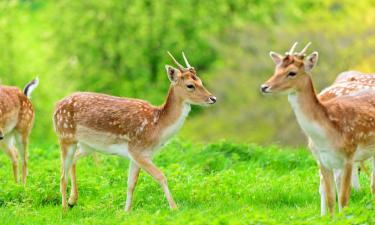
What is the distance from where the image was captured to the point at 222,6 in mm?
38875

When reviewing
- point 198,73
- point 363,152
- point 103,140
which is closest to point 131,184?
point 103,140

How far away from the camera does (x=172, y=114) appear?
10195 millimetres

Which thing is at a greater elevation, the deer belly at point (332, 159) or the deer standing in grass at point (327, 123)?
the deer standing in grass at point (327, 123)

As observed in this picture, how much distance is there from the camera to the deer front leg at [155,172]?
31.9 ft

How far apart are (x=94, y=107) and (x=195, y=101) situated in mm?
1159

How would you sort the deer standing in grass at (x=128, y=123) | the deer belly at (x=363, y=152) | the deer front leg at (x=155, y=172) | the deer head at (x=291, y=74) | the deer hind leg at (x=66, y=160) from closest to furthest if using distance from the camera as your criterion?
the deer head at (x=291, y=74), the deer belly at (x=363, y=152), the deer front leg at (x=155, y=172), the deer standing in grass at (x=128, y=123), the deer hind leg at (x=66, y=160)

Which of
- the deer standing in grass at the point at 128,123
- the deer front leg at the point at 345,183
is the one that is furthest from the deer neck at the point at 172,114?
the deer front leg at the point at 345,183

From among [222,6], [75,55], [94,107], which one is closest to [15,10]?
[75,55]

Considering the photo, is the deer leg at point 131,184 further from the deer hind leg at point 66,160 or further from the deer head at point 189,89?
the deer head at point 189,89

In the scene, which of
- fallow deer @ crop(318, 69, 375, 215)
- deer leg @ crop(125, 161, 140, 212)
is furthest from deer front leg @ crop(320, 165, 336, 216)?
deer leg @ crop(125, 161, 140, 212)

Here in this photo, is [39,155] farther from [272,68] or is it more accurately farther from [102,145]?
[272,68]

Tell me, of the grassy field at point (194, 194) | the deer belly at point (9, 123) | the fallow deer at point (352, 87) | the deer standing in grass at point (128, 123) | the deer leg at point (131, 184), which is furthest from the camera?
the deer belly at point (9, 123)

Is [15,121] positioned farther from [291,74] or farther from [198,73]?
[198,73]

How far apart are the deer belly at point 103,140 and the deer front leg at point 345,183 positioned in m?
2.46
